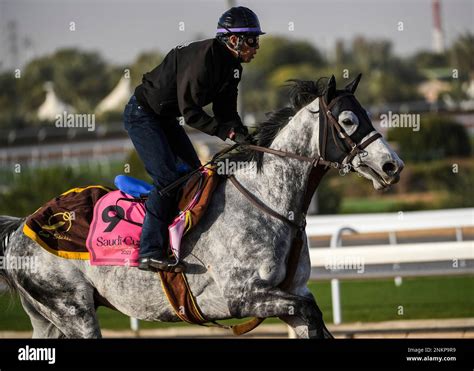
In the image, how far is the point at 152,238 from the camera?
6.05 m

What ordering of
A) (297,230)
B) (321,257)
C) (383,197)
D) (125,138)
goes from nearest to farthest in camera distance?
(297,230), (321,257), (383,197), (125,138)

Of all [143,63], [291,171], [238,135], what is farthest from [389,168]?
[143,63]

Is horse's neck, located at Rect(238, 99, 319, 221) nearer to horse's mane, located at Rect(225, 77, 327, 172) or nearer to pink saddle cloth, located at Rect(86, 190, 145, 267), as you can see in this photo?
horse's mane, located at Rect(225, 77, 327, 172)

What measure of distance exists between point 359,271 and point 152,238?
3491 mm

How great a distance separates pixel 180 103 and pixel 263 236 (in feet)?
3.12

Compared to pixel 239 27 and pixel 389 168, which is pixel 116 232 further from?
pixel 389 168

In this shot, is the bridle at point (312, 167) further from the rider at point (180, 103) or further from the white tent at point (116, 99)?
the white tent at point (116, 99)

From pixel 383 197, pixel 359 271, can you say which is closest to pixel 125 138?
pixel 383 197

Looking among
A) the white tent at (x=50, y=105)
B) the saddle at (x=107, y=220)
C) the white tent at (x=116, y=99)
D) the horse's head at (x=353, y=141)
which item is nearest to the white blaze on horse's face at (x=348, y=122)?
the horse's head at (x=353, y=141)

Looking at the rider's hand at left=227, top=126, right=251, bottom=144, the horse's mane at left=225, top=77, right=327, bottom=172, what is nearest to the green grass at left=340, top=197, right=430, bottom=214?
the horse's mane at left=225, top=77, right=327, bottom=172

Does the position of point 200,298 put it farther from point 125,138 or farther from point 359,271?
point 125,138

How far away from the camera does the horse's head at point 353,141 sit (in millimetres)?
5828

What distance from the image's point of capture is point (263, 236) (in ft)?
19.5

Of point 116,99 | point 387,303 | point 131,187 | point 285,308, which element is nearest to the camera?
point 285,308
